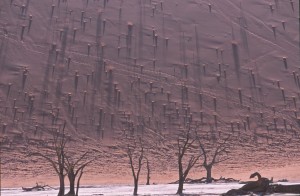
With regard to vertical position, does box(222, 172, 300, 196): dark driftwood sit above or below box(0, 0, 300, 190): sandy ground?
below

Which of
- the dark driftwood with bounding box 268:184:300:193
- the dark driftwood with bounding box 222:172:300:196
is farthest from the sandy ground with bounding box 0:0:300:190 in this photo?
the dark driftwood with bounding box 268:184:300:193

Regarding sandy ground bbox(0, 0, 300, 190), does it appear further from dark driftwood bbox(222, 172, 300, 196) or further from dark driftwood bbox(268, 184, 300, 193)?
dark driftwood bbox(268, 184, 300, 193)

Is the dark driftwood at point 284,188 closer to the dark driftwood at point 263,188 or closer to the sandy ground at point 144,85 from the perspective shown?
the dark driftwood at point 263,188

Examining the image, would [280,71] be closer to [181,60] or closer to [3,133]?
[181,60]

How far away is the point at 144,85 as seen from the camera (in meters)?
46.9

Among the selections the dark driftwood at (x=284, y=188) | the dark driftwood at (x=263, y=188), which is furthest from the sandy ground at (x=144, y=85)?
the dark driftwood at (x=284, y=188)

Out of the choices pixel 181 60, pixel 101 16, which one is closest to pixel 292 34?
pixel 181 60

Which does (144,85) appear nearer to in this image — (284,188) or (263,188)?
(263,188)

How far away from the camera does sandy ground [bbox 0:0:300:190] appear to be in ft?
131

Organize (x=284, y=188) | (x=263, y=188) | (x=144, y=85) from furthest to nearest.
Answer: (x=144, y=85), (x=263, y=188), (x=284, y=188)

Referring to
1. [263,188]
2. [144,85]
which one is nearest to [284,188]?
[263,188]

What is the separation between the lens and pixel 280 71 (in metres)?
52.8

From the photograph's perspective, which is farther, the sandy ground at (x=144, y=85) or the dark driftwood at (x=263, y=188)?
the sandy ground at (x=144, y=85)

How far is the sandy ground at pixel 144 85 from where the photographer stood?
1567 inches
